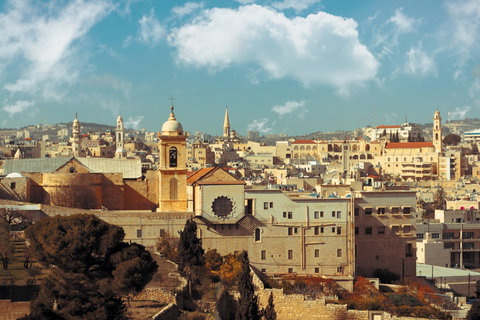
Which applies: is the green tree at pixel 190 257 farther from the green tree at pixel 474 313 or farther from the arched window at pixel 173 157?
the green tree at pixel 474 313

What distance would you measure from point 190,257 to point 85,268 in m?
6.95

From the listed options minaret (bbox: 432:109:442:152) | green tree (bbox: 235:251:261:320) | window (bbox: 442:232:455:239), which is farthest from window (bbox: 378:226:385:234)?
minaret (bbox: 432:109:442:152)

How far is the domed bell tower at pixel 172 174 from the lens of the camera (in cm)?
4225

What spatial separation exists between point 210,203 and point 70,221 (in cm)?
1019

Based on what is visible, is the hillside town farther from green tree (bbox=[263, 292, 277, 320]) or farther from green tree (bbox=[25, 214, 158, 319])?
green tree (bbox=[25, 214, 158, 319])

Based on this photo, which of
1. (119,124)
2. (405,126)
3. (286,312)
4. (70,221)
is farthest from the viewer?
(405,126)

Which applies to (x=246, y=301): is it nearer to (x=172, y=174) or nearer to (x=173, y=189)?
(x=173, y=189)

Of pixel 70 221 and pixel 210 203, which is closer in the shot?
pixel 70 221

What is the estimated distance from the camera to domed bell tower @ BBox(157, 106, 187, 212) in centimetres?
4225

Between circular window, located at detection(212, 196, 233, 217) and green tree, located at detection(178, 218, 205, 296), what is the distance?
3146 mm

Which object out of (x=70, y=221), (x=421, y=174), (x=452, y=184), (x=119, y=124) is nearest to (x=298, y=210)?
(x=70, y=221)

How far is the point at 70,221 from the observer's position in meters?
30.8

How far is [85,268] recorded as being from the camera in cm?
2988

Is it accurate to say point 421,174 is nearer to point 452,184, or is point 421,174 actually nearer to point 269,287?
point 452,184
